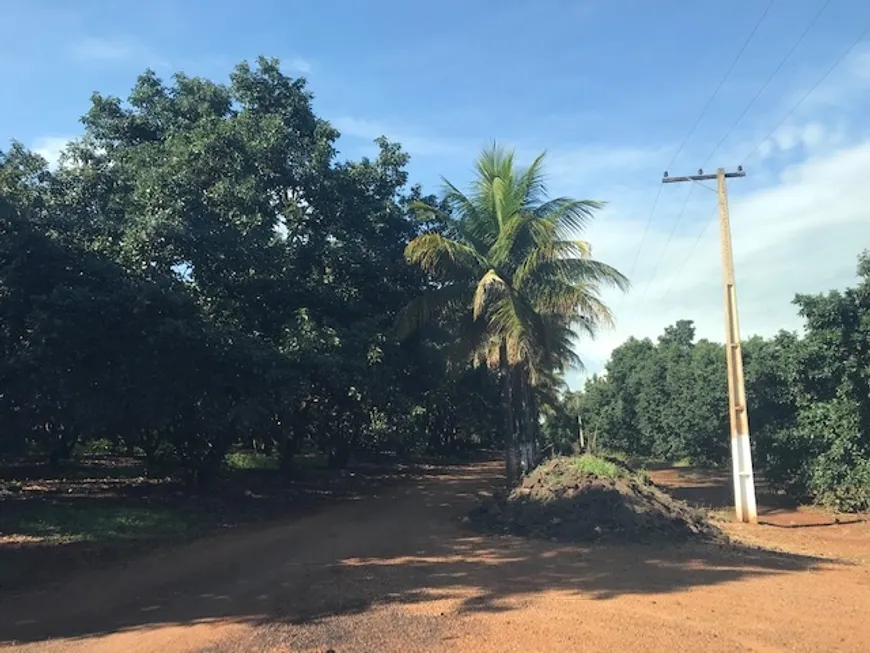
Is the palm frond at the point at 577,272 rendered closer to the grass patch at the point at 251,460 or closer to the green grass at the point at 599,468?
the green grass at the point at 599,468

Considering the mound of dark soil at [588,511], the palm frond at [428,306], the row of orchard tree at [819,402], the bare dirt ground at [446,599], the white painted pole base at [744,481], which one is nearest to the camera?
the bare dirt ground at [446,599]

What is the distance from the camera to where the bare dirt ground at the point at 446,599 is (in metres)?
6.73

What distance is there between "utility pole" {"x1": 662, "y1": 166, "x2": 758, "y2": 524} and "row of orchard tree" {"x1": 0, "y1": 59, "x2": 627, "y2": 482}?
2774 mm

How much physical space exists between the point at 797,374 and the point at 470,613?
1455 centimetres

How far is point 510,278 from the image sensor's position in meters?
19.2

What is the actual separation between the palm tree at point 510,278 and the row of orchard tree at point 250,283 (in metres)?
0.06

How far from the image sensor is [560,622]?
7.18 metres

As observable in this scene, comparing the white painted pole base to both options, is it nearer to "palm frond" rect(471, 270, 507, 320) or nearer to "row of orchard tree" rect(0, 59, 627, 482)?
"row of orchard tree" rect(0, 59, 627, 482)

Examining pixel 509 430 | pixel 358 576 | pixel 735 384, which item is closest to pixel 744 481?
pixel 735 384

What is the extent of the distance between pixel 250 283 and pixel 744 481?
12.3 meters

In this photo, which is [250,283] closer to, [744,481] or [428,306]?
[428,306]

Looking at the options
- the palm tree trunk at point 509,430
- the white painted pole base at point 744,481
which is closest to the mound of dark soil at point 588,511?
the white painted pole base at point 744,481

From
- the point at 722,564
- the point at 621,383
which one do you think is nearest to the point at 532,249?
the point at 722,564

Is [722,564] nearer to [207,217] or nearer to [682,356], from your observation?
[207,217]
